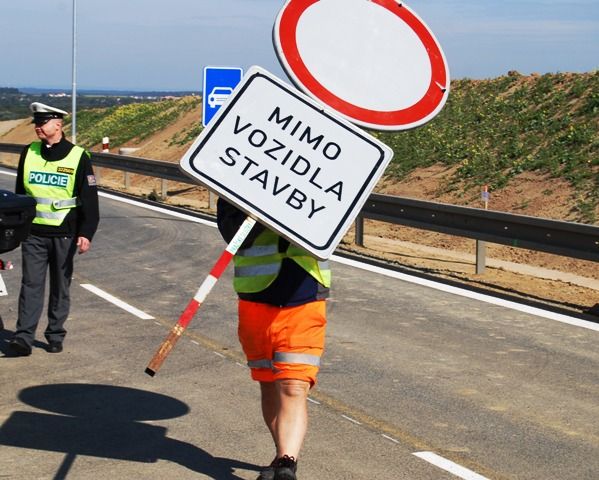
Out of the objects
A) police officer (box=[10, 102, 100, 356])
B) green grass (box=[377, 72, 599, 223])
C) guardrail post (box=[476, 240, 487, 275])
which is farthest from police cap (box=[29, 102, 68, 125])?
green grass (box=[377, 72, 599, 223])

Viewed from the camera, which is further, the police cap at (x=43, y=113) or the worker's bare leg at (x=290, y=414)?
the police cap at (x=43, y=113)

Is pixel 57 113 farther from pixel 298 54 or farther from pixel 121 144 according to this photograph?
pixel 121 144

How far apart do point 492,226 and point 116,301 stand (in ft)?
14.3

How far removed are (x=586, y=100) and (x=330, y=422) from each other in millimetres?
20072

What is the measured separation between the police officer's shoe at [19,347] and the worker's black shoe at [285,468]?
3738 mm

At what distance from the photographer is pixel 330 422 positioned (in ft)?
23.6

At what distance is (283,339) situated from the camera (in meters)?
5.73

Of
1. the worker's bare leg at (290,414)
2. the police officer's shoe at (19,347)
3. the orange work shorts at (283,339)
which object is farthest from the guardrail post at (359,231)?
the worker's bare leg at (290,414)

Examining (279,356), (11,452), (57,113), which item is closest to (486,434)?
(279,356)

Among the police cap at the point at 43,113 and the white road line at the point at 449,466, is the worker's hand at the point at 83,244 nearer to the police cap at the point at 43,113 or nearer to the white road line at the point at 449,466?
the police cap at the point at 43,113

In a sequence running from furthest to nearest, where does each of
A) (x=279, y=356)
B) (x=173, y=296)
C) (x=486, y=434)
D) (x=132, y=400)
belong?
(x=173, y=296), (x=132, y=400), (x=486, y=434), (x=279, y=356)

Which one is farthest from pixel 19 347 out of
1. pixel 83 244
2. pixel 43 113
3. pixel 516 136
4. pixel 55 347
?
pixel 516 136

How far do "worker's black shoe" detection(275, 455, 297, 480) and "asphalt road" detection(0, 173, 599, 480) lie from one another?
17.6 inches

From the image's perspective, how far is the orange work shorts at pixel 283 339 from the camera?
5703 mm
